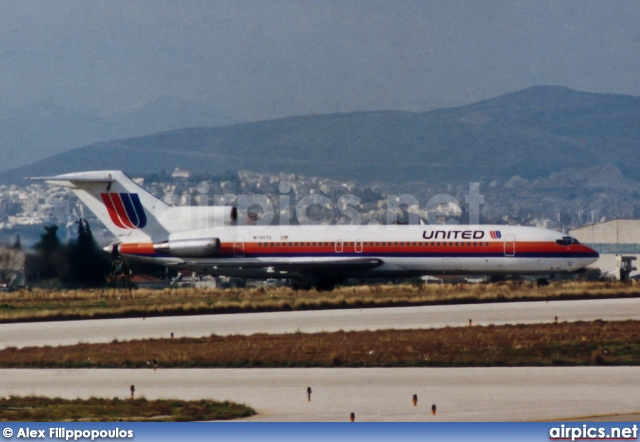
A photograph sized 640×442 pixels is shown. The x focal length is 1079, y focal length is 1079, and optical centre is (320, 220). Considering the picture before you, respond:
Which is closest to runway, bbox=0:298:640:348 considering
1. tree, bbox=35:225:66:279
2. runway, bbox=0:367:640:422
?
runway, bbox=0:367:640:422

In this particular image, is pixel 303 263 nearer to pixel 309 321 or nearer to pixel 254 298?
pixel 254 298

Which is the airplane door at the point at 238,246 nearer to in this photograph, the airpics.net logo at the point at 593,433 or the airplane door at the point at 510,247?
the airplane door at the point at 510,247

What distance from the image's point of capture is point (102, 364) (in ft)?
101

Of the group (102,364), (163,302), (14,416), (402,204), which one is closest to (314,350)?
(102,364)

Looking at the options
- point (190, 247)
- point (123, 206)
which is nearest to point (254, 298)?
point (190, 247)

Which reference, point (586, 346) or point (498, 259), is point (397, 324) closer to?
point (586, 346)

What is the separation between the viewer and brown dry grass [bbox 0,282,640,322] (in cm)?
4759

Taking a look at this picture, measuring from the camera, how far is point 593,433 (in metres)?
17.0

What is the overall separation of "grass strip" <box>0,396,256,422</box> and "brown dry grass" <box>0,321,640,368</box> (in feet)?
22.1

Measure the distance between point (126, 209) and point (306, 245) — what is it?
10.9 metres

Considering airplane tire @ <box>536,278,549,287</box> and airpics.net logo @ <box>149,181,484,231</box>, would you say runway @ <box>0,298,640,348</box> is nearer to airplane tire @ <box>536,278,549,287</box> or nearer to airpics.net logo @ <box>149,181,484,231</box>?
airplane tire @ <box>536,278,549,287</box>

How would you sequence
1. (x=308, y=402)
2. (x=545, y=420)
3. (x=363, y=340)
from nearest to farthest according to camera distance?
1. (x=545, y=420)
2. (x=308, y=402)
3. (x=363, y=340)

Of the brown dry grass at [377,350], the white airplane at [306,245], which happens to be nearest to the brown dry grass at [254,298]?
the white airplane at [306,245]

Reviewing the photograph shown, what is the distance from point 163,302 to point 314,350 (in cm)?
2250
